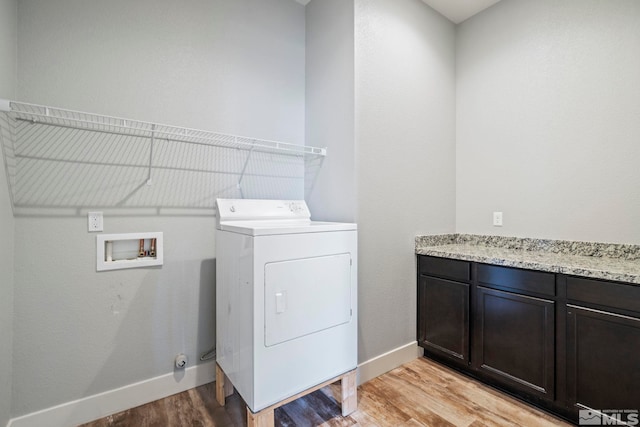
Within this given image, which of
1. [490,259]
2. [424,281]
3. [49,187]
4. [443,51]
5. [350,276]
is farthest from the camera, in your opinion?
[443,51]

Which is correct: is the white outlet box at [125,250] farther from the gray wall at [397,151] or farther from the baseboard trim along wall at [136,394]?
the gray wall at [397,151]

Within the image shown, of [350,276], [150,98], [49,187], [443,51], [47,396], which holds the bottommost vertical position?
[47,396]

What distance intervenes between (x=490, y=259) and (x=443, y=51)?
6.13 ft

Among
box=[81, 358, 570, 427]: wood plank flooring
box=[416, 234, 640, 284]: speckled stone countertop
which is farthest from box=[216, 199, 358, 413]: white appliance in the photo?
box=[416, 234, 640, 284]: speckled stone countertop

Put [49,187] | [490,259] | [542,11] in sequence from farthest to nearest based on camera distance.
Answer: [542,11]
[490,259]
[49,187]

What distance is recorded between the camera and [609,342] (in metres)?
1.45

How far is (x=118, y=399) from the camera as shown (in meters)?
1.70

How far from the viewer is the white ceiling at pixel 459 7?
2416mm

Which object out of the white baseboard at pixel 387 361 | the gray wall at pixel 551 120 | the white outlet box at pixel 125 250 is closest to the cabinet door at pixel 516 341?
the white baseboard at pixel 387 361

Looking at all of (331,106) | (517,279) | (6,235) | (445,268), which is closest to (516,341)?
(517,279)

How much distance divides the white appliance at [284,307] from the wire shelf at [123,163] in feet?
1.32

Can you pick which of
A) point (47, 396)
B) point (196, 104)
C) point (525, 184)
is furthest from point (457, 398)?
point (196, 104)

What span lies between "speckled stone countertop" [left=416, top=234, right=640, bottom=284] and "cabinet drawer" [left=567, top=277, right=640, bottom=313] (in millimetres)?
37

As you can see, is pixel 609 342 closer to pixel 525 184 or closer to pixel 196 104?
pixel 525 184
